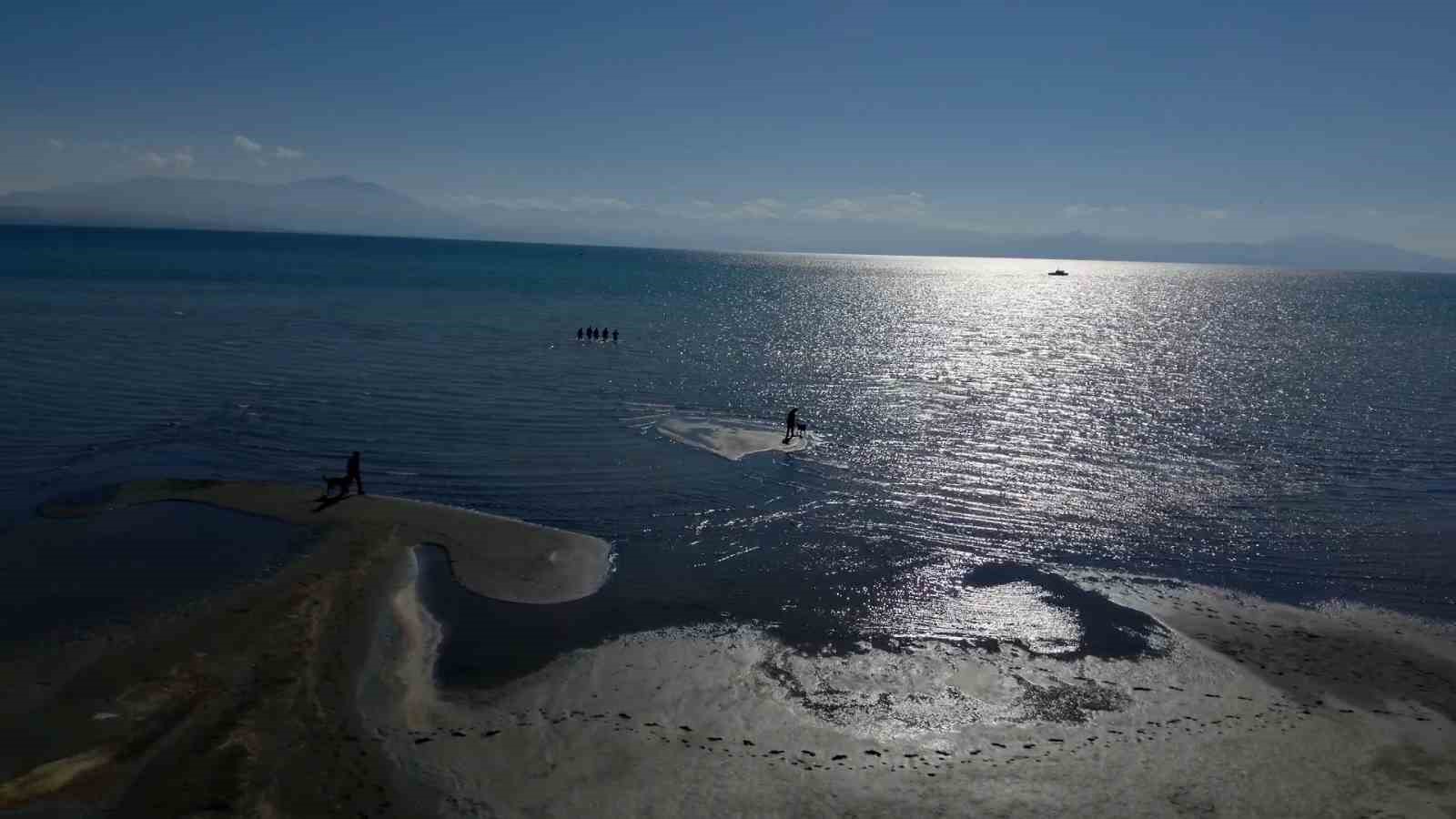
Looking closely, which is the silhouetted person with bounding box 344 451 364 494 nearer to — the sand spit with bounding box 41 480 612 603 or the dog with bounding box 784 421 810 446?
the sand spit with bounding box 41 480 612 603

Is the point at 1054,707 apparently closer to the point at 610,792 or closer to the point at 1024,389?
the point at 610,792

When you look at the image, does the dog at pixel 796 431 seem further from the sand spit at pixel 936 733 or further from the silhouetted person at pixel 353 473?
the sand spit at pixel 936 733

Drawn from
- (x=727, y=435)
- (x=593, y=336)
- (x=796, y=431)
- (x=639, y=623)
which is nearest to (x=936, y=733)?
(x=639, y=623)

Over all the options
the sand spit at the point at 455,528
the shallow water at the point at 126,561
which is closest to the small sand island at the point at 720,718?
the sand spit at the point at 455,528

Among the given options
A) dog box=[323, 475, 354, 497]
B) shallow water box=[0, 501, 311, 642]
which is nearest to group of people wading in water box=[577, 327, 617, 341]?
dog box=[323, 475, 354, 497]

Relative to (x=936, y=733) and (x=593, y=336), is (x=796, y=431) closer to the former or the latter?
(x=936, y=733)

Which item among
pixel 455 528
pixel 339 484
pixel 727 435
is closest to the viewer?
pixel 455 528

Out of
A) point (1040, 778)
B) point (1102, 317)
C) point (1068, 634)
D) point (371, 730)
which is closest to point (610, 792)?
point (371, 730)
